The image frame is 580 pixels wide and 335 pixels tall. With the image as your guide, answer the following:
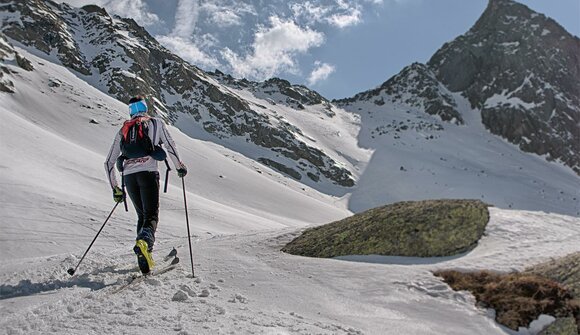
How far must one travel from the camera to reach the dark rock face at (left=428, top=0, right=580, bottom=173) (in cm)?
11050

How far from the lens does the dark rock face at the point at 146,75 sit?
79562 mm

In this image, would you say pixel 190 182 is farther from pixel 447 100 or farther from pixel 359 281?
pixel 447 100

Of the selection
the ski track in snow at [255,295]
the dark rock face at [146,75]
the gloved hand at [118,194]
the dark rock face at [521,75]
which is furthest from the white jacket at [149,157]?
Result: the dark rock face at [521,75]

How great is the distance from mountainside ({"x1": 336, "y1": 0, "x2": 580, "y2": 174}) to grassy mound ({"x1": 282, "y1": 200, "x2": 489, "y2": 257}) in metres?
110

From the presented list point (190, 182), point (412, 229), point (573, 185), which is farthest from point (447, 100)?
point (412, 229)

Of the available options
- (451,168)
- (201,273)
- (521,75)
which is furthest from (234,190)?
(521,75)

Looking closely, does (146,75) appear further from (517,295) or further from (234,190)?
(517,295)

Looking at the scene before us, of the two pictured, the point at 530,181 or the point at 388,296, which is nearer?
the point at 388,296

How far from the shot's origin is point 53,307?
4859 millimetres

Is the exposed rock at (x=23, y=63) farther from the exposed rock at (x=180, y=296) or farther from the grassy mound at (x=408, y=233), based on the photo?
the exposed rock at (x=180, y=296)

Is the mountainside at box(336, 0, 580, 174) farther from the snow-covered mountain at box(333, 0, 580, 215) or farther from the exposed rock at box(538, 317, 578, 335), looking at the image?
the exposed rock at box(538, 317, 578, 335)

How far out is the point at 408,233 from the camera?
9594mm

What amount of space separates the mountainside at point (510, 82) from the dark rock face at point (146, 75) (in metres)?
52.5

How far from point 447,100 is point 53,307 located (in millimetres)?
133334
